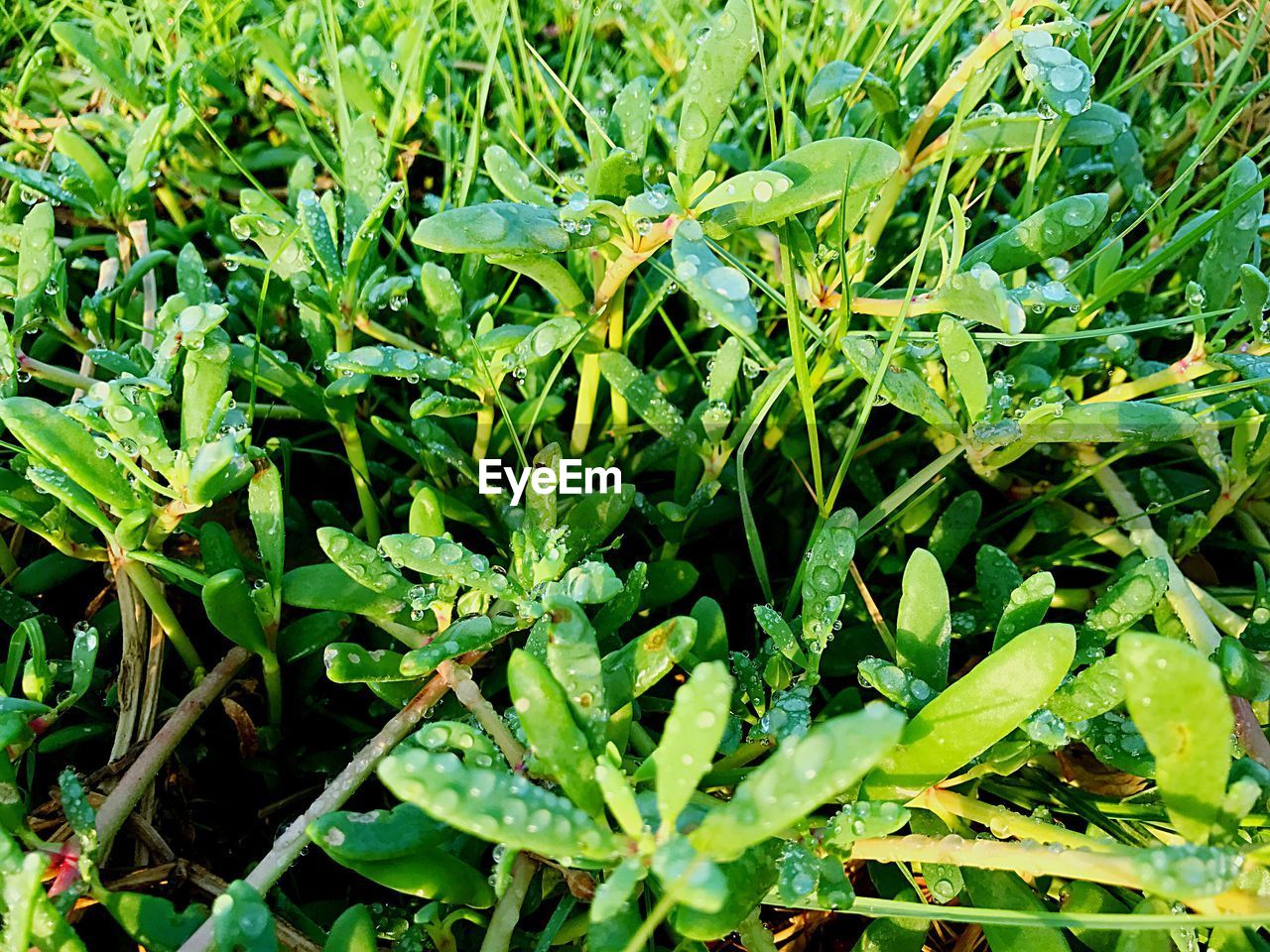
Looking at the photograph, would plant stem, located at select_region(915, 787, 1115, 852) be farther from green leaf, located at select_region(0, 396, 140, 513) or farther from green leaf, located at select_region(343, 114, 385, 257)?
green leaf, located at select_region(343, 114, 385, 257)

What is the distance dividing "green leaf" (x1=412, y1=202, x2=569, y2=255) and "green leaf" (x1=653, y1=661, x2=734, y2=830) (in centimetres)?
42

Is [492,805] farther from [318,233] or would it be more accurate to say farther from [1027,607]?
[318,233]

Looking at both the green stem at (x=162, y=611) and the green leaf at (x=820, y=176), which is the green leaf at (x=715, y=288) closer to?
the green leaf at (x=820, y=176)

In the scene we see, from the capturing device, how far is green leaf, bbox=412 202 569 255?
81cm

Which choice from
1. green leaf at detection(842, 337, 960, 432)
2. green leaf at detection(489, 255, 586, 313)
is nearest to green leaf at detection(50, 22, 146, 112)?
green leaf at detection(489, 255, 586, 313)

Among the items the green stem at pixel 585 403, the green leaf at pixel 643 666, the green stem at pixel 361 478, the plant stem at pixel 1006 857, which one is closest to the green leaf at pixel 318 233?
the green stem at pixel 361 478

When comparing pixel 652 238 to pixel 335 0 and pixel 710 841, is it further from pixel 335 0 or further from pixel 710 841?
pixel 335 0

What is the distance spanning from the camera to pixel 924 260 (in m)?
1.17

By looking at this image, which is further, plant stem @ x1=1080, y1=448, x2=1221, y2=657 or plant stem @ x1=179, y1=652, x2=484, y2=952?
plant stem @ x1=1080, y1=448, x2=1221, y2=657

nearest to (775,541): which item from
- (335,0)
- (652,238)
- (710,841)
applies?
(652,238)

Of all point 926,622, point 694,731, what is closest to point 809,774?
point 694,731

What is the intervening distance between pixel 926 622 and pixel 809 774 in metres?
0.35

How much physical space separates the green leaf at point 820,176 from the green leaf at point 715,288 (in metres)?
0.08

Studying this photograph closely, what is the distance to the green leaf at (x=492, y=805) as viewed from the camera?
0.56m
